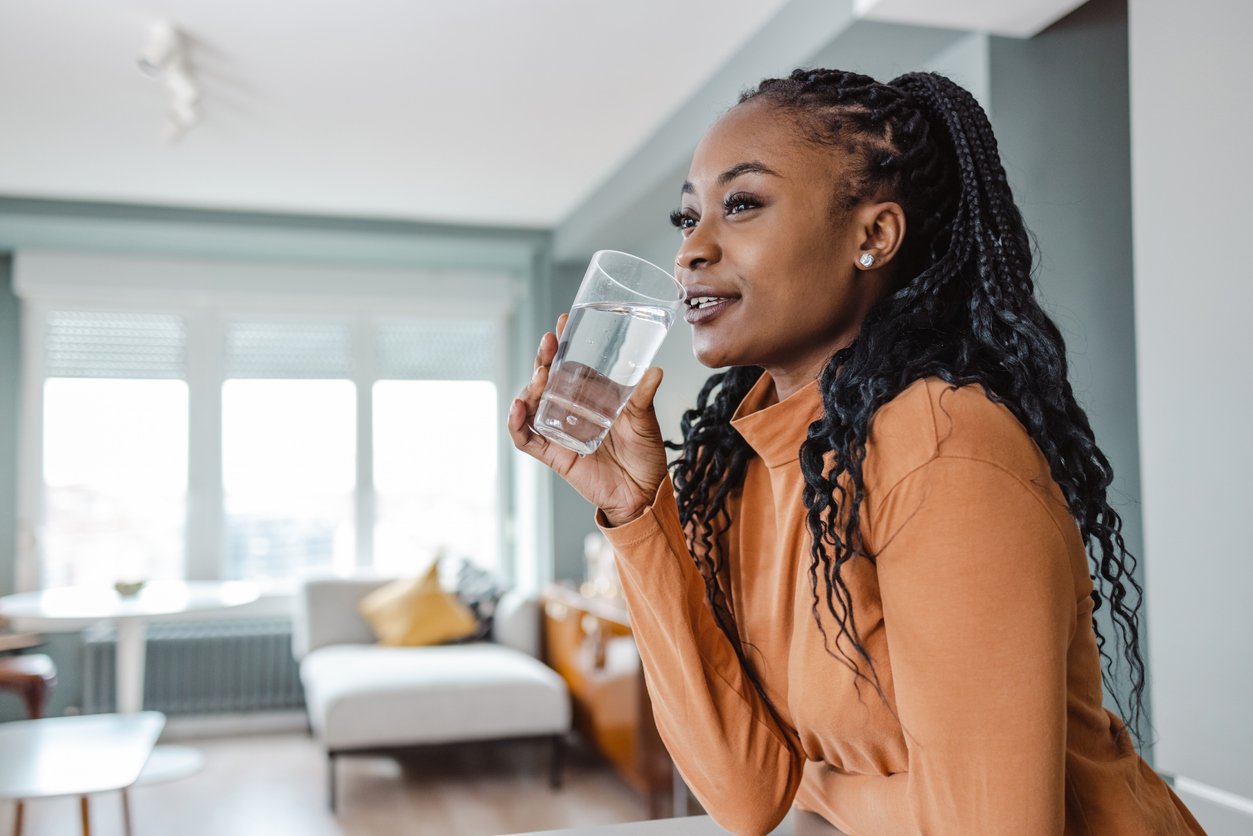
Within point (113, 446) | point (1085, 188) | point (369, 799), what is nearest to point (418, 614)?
point (369, 799)

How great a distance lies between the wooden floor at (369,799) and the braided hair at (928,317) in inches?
114

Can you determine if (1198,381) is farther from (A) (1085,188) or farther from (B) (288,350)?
(B) (288,350)

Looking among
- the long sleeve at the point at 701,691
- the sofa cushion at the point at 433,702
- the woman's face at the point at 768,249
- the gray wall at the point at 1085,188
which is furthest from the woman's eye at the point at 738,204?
the sofa cushion at the point at 433,702

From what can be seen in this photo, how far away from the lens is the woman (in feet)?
2.59

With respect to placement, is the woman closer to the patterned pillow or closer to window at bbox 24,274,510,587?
the patterned pillow

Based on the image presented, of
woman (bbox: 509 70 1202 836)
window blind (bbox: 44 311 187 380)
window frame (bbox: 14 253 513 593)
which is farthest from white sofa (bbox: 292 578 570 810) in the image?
woman (bbox: 509 70 1202 836)

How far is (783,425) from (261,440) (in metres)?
4.99

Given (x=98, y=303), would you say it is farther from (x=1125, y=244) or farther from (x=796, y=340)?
(x=796, y=340)

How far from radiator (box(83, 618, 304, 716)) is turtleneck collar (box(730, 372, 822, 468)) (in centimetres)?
477

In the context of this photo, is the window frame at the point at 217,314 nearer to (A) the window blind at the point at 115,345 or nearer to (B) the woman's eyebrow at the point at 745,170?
(A) the window blind at the point at 115,345

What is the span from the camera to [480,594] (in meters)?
5.05

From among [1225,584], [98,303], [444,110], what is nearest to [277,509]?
[98,303]

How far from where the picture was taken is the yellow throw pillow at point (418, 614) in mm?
4781

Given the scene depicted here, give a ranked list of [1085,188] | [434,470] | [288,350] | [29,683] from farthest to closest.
A: [434,470]
[288,350]
[29,683]
[1085,188]
